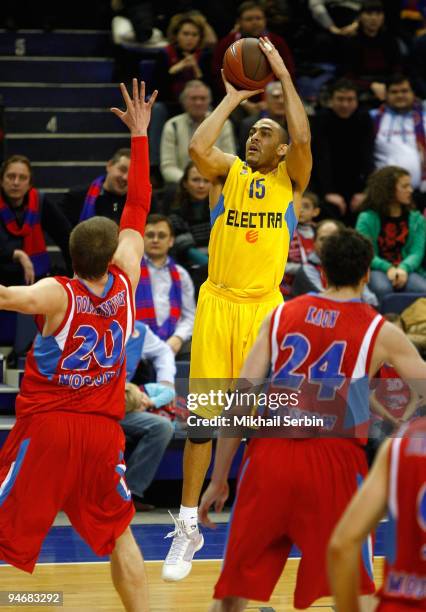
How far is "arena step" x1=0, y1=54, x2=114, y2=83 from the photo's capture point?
37.9 feet

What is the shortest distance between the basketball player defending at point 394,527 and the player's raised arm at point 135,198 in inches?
94.2

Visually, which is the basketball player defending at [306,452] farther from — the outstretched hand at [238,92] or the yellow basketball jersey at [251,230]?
the outstretched hand at [238,92]

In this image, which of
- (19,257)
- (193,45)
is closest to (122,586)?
(19,257)

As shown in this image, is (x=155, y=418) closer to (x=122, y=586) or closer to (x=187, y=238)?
(x=187, y=238)

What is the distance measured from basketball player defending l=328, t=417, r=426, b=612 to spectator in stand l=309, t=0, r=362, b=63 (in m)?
8.91

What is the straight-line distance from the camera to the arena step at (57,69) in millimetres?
11539

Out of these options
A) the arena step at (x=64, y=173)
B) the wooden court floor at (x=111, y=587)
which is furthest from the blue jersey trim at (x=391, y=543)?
the arena step at (x=64, y=173)

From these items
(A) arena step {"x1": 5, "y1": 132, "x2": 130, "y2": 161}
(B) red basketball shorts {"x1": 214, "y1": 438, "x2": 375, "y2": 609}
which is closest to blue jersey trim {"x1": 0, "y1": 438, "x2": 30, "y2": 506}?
(B) red basketball shorts {"x1": 214, "y1": 438, "x2": 375, "y2": 609}

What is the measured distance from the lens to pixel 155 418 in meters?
7.89

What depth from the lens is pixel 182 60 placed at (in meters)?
10.6

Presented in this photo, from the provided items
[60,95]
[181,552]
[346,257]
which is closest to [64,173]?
[60,95]

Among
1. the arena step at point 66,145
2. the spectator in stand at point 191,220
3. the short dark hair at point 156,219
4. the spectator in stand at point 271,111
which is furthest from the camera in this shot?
the arena step at point 66,145

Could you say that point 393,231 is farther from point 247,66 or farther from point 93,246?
point 93,246

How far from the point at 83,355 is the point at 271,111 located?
16.6 ft
